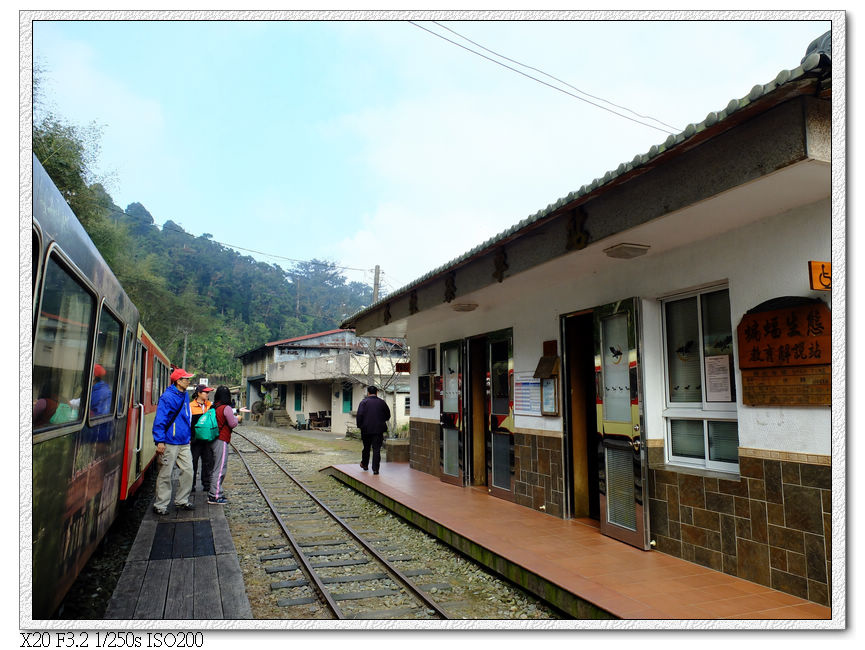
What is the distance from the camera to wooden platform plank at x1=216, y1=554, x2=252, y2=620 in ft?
13.1

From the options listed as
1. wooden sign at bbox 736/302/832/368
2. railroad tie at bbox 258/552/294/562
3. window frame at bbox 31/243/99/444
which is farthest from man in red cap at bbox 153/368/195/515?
wooden sign at bbox 736/302/832/368

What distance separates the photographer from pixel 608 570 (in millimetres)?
4598

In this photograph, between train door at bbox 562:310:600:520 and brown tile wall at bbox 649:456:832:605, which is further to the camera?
train door at bbox 562:310:600:520

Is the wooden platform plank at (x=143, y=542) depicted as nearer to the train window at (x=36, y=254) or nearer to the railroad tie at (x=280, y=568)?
the railroad tie at (x=280, y=568)

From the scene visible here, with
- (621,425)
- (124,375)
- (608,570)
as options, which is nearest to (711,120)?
(621,425)

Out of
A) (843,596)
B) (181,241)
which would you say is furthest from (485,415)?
(181,241)

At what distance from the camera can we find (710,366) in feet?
15.8

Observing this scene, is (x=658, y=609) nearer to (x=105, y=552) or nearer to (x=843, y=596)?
(x=843, y=596)

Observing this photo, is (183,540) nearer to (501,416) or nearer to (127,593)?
(127,593)

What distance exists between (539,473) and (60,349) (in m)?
5.45

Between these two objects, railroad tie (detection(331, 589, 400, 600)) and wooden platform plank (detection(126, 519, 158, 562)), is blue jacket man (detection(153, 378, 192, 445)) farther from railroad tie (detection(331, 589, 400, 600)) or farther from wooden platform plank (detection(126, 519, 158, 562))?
railroad tie (detection(331, 589, 400, 600))

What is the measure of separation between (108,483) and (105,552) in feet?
4.57

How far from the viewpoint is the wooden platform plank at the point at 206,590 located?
396 centimetres

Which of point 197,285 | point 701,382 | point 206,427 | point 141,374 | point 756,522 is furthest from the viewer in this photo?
point 197,285
